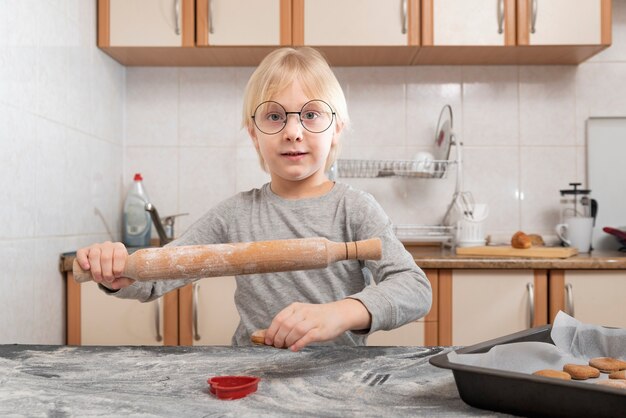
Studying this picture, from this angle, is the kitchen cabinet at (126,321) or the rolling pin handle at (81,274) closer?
the rolling pin handle at (81,274)

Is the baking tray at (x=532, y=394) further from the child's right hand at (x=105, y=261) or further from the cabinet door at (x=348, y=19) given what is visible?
the cabinet door at (x=348, y=19)

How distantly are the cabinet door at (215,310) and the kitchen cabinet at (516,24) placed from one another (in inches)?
41.9

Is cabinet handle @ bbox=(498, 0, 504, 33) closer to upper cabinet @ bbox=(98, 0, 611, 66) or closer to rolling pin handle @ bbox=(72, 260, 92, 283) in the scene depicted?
upper cabinet @ bbox=(98, 0, 611, 66)

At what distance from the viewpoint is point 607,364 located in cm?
78

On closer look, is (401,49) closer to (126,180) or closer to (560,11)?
(560,11)

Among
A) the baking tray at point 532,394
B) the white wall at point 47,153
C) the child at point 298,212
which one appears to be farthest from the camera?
the white wall at point 47,153

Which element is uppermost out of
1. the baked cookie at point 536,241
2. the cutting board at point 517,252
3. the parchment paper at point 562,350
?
the baked cookie at point 536,241

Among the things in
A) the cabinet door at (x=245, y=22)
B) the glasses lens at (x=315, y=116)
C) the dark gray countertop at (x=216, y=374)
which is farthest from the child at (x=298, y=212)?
the cabinet door at (x=245, y=22)

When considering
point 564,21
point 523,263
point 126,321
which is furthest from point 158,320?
point 564,21

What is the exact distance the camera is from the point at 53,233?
178cm

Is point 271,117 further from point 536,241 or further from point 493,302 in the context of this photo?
point 536,241

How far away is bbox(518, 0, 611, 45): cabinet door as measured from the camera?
2.09m

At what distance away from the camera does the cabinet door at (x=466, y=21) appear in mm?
2104

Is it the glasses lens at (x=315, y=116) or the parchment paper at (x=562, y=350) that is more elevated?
the glasses lens at (x=315, y=116)
